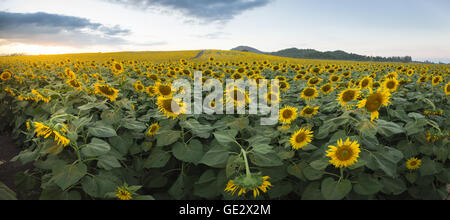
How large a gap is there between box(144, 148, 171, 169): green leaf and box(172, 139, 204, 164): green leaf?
0.23 m

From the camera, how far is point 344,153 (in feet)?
6.34

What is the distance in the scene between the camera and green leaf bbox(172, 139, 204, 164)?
7.63ft

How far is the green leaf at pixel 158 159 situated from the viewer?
2.50 m

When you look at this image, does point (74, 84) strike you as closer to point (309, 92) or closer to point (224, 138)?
point (224, 138)

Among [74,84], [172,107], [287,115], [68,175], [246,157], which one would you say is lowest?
[68,175]

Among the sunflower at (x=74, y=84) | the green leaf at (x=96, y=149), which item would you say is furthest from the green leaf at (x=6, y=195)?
the sunflower at (x=74, y=84)

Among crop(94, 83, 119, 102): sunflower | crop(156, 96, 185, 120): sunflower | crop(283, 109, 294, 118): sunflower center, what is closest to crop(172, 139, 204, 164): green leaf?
crop(156, 96, 185, 120): sunflower

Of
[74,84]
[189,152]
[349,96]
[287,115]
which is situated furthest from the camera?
[74,84]

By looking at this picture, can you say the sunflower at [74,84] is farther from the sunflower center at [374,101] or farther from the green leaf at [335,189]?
the sunflower center at [374,101]

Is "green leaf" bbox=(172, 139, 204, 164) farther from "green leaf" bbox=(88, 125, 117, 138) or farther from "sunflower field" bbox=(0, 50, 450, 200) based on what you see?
"green leaf" bbox=(88, 125, 117, 138)

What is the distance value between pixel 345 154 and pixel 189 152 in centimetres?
136

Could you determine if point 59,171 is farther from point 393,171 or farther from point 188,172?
point 393,171

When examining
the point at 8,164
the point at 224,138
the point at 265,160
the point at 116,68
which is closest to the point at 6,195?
the point at 224,138
